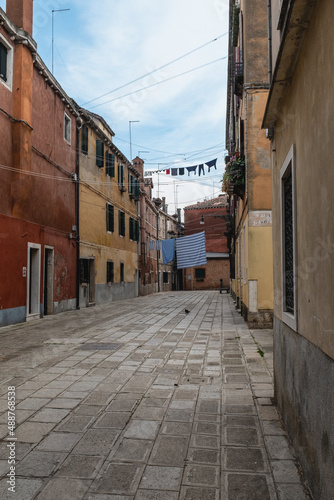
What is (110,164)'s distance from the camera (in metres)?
21.0

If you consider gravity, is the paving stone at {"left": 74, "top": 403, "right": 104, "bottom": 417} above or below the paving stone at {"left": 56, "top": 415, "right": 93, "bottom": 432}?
above

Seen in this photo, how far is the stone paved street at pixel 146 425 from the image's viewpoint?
8.93 feet

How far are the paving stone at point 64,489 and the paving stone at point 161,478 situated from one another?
0.37 m

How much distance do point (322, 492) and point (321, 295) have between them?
1052mm

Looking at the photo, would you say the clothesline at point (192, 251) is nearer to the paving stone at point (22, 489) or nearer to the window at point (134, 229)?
the window at point (134, 229)

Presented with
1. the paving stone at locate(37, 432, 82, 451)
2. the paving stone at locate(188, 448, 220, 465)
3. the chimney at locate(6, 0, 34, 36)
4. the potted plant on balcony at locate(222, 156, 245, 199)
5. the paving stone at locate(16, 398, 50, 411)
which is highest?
the chimney at locate(6, 0, 34, 36)

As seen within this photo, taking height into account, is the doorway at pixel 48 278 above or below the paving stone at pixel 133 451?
above

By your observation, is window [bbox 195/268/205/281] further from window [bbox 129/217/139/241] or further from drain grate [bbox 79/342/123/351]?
drain grate [bbox 79/342/123/351]

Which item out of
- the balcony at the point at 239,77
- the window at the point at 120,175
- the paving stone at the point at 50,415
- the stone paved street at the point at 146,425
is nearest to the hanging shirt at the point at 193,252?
the window at the point at 120,175

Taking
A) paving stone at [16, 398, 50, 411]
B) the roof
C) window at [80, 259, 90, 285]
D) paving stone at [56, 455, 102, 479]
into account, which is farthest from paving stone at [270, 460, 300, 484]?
the roof

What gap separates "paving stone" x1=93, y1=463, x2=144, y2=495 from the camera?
2654mm

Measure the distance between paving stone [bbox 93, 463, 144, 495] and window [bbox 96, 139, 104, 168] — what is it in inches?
673

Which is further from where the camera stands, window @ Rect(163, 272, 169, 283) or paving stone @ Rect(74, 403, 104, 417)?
window @ Rect(163, 272, 169, 283)

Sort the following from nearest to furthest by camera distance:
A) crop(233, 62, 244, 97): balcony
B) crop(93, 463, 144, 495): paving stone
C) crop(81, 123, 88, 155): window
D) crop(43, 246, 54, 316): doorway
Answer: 1. crop(93, 463, 144, 495): paving stone
2. crop(233, 62, 244, 97): balcony
3. crop(43, 246, 54, 316): doorway
4. crop(81, 123, 88, 155): window
